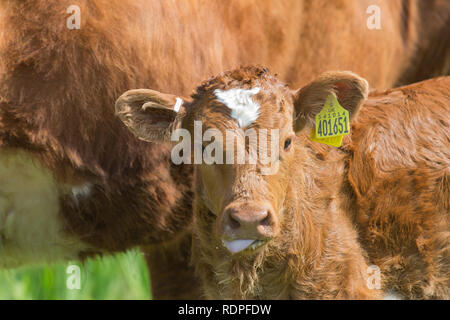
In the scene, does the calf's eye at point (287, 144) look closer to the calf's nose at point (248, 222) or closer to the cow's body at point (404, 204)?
the calf's nose at point (248, 222)

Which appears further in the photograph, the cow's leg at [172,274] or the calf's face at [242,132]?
the cow's leg at [172,274]

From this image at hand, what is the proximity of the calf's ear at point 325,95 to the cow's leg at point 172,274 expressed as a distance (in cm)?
130

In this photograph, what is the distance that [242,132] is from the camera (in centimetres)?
317

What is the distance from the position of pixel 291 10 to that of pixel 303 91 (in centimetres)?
97

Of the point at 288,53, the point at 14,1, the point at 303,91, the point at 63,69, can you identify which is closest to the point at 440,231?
the point at 303,91

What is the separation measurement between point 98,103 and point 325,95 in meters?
1.04

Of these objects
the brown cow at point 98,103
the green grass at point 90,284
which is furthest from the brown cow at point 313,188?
the green grass at point 90,284

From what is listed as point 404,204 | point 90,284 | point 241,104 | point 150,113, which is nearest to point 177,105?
point 150,113

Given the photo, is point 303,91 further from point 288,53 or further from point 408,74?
point 408,74

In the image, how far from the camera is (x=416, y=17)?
4918 mm

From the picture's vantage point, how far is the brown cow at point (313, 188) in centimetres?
317

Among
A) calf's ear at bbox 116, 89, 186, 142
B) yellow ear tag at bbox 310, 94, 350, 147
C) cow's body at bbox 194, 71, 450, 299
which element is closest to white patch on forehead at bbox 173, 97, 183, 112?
calf's ear at bbox 116, 89, 186, 142

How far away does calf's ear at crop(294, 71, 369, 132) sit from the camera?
3.38 m

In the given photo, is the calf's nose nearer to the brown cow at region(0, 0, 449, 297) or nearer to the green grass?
the brown cow at region(0, 0, 449, 297)
